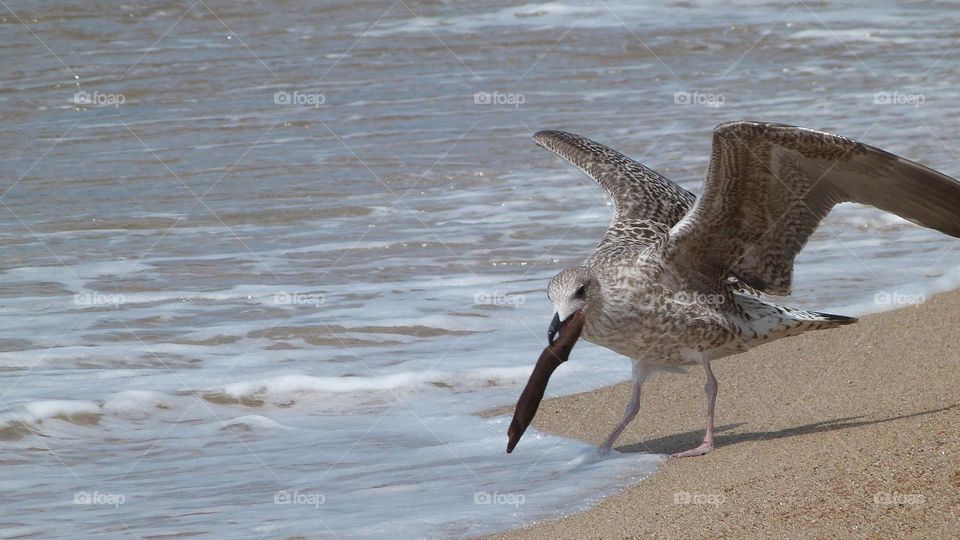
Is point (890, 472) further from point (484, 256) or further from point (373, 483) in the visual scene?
point (484, 256)

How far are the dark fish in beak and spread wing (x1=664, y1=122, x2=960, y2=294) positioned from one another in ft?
2.62

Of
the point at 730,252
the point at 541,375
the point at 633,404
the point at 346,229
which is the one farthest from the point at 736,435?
the point at 346,229

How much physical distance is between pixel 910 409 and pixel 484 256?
3.66 meters

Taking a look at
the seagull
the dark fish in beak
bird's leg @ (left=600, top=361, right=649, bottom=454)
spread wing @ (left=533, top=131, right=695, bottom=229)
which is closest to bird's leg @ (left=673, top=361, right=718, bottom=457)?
the seagull

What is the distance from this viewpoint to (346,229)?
30.8 feet

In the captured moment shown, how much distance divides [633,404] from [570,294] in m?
0.78

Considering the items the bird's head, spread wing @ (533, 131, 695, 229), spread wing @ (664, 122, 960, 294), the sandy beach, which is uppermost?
spread wing @ (533, 131, 695, 229)

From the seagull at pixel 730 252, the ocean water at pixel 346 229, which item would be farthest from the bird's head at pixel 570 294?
the ocean water at pixel 346 229

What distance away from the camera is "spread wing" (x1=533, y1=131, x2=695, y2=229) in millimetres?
6672

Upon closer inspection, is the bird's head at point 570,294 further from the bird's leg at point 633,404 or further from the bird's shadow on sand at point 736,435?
the bird's shadow on sand at point 736,435

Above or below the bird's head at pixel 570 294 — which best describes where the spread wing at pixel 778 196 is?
above

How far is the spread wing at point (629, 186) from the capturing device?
6672mm

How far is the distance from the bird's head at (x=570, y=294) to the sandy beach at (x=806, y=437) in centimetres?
71

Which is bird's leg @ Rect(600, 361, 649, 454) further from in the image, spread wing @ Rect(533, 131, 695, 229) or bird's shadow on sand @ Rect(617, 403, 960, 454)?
spread wing @ Rect(533, 131, 695, 229)
